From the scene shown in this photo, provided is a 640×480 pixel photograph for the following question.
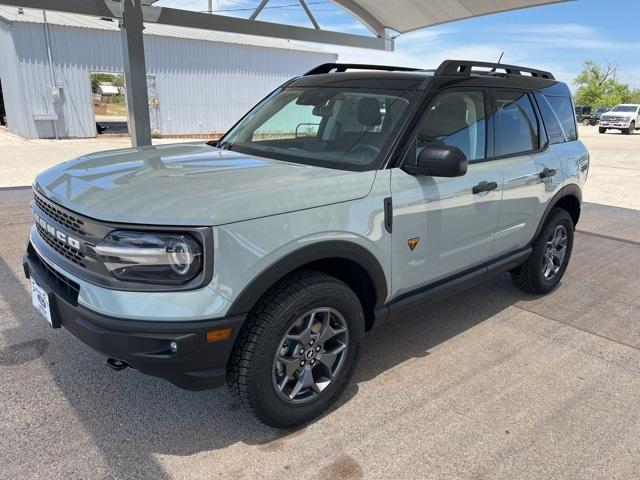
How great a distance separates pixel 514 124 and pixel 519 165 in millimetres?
328

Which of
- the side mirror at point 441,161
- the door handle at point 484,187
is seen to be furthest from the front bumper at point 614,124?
the side mirror at point 441,161

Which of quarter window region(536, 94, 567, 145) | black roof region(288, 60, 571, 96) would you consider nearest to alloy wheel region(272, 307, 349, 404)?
black roof region(288, 60, 571, 96)

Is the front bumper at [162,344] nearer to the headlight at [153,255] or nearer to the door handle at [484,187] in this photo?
the headlight at [153,255]

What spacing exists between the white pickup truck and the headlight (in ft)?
121

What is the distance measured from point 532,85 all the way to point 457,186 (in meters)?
1.59

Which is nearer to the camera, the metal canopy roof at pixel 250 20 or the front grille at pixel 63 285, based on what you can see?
the front grille at pixel 63 285

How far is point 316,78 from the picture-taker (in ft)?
12.6

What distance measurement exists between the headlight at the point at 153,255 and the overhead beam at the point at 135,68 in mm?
6307

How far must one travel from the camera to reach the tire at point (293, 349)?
238 centimetres

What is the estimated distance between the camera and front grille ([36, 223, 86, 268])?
236 cm

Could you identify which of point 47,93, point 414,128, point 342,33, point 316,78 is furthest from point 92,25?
point 414,128

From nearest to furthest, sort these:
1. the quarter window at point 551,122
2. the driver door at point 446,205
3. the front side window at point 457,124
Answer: the driver door at point 446,205, the front side window at point 457,124, the quarter window at point 551,122

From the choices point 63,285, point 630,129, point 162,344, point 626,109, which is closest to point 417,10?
point 63,285

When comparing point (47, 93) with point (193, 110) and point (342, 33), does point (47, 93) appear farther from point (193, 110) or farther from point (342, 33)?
point (342, 33)
